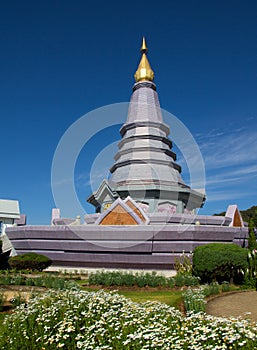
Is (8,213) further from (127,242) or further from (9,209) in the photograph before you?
(127,242)

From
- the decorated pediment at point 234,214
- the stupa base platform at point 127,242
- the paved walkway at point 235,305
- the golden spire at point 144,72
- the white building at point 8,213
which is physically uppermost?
the golden spire at point 144,72

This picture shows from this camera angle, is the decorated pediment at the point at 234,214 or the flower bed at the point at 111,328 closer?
the flower bed at the point at 111,328

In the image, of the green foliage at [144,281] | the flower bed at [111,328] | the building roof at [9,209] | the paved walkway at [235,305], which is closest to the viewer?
the flower bed at [111,328]

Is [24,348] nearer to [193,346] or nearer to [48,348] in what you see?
[48,348]

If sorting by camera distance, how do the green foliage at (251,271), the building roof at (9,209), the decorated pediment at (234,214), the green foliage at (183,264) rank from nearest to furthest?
the green foliage at (251,271) < the green foliage at (183,264) < the decorated pediment at (234,214) < the building roof at (9,209)

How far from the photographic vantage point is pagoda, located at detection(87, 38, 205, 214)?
Result: 2664 centimetres

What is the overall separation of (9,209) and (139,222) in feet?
104

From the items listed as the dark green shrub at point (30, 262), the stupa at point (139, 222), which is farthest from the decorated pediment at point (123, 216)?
the dark green shrub at point (30, 262)

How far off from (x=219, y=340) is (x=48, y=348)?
3.05 metres

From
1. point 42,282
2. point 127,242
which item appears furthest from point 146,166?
point 42,282

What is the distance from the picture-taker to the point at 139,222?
19703 millimetres

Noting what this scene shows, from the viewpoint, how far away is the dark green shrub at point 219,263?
540 inches

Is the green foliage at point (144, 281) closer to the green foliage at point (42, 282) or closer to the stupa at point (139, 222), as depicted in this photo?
the green foliage at point (42, 282)

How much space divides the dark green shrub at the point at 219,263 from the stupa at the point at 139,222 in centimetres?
379
